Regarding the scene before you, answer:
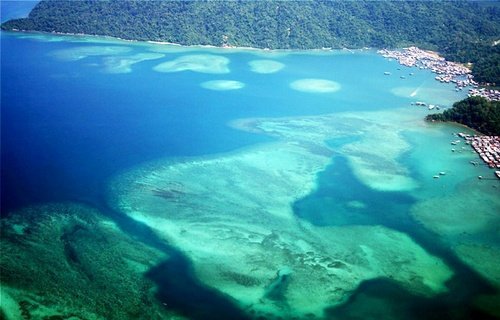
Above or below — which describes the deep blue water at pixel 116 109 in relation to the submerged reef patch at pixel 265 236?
above

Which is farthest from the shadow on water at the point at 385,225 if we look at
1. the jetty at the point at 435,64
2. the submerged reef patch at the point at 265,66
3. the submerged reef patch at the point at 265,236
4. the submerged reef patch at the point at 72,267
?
the jetty at the point at 435,64

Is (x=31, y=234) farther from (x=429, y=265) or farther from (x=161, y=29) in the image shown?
(x=161, y=29)

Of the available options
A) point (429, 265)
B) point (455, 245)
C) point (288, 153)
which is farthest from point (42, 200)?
point (455, 245)

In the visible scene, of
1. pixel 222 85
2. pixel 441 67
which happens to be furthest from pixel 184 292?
pixel 441 67

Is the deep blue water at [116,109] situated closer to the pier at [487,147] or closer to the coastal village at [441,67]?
the coastal village at [441,67]

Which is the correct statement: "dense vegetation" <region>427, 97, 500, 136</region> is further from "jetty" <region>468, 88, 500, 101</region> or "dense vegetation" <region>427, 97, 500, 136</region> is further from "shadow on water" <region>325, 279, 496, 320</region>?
"shadow on water" <region>325, 279, 496, 320</region>
